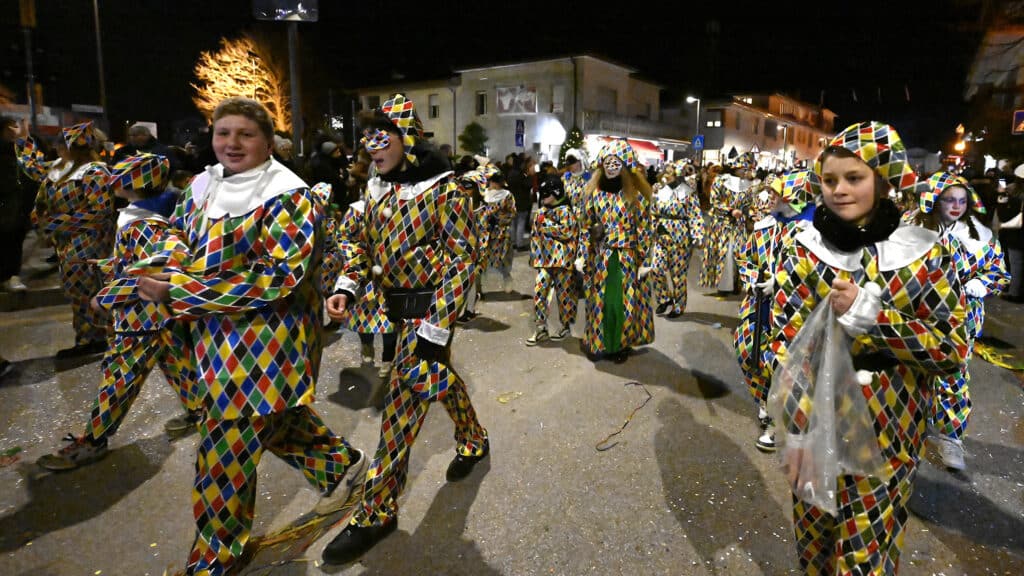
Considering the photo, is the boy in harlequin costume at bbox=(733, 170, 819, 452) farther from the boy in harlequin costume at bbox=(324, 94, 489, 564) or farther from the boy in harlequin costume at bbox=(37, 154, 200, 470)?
the boy in harlequin costume at bbox=(37, 154, 200, 470)

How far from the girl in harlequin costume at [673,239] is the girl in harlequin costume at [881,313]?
6.39m

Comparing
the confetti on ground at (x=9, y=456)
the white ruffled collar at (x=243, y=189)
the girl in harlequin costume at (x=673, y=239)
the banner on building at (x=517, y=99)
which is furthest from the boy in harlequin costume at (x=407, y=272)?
the banner on building at (x=517, y=99)

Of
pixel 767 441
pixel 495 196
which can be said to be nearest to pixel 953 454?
pixel 767 441

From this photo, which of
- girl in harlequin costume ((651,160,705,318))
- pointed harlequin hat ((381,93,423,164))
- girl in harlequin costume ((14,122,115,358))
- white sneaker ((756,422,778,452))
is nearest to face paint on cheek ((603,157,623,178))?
girl in harlequin costume ((651,160,705,318))

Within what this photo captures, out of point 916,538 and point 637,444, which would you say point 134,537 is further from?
point 916,538

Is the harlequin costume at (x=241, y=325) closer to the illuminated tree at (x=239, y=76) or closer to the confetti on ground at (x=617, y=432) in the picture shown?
the confetti on ground at (x=617, y=432)

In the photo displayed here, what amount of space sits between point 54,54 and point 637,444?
13556 mm

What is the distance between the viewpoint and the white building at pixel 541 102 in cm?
3794

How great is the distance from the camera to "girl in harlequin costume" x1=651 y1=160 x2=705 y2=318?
8.88 meters

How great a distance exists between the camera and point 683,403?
5.52m

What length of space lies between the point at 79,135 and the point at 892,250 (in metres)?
6.45

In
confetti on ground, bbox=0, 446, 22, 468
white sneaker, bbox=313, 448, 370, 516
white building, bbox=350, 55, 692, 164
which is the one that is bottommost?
confetti on ground, bbox=0, 446, 22, 468

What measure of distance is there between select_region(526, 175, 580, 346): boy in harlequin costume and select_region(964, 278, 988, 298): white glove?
3.85m

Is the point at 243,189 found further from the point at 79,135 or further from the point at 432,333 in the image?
the point at 79,135
